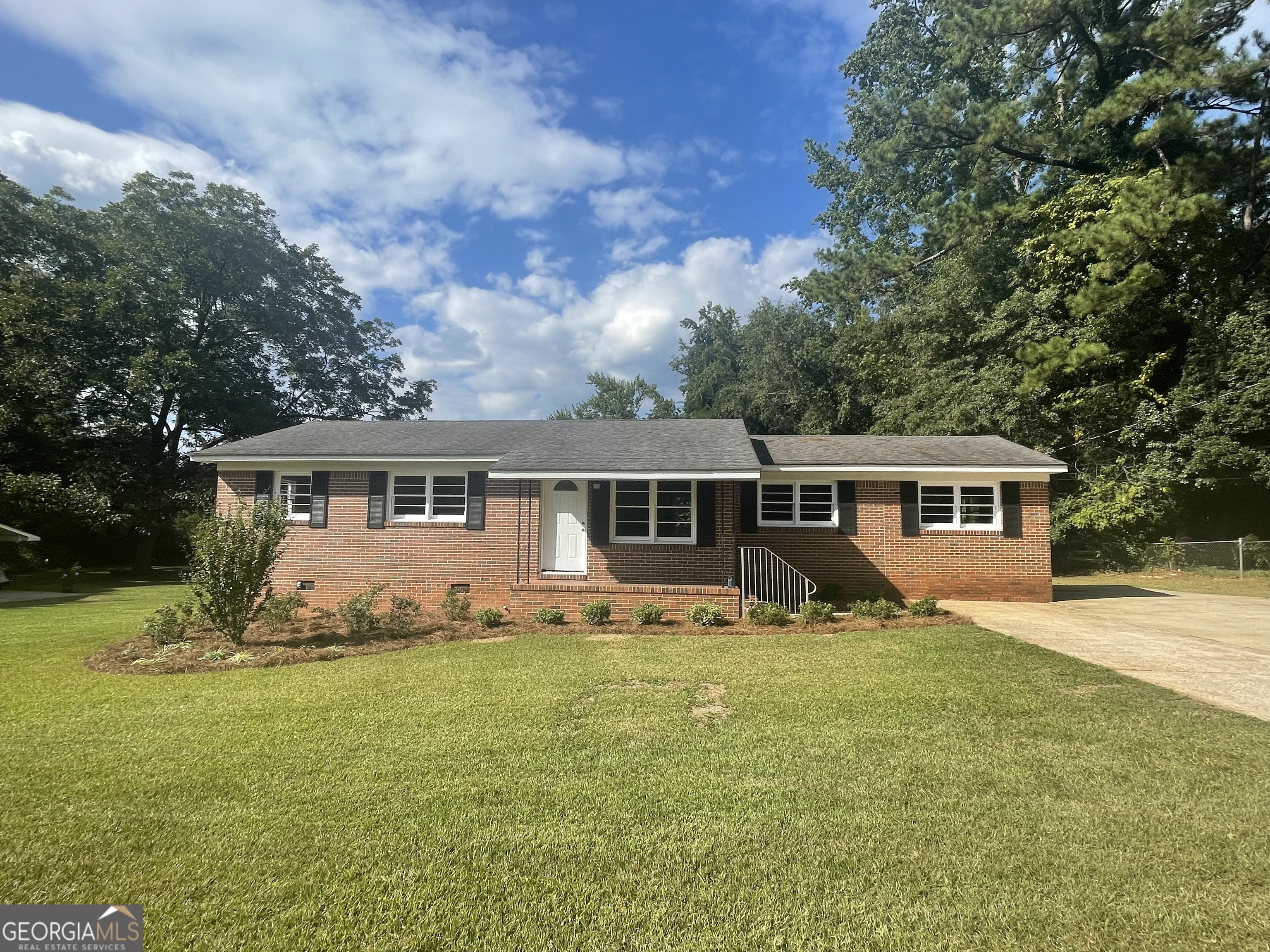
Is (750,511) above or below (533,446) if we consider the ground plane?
below

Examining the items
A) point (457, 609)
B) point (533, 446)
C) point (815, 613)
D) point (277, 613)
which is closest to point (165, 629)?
point (277, 613)

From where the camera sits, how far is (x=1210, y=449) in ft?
53.2

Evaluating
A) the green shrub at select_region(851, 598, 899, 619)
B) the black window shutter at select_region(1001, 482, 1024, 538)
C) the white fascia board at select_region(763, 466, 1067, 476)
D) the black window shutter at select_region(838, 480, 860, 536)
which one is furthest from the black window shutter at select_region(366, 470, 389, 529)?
the black window shutter at select_region(1001, 482, 1024, 538)

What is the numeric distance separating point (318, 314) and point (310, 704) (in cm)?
2899

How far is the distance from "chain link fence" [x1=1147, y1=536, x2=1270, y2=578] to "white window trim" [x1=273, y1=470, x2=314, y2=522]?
24.3 meters

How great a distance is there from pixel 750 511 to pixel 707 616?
4.16 m

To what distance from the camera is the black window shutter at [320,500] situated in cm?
1301

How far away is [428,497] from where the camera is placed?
1290cm

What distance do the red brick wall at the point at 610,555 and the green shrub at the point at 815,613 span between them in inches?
75.3

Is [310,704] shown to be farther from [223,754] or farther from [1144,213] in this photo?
[1144,213]

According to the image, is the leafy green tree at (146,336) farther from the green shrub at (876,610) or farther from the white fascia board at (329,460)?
the green shrub at (876,610)

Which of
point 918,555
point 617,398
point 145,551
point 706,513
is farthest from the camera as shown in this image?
point 617,398

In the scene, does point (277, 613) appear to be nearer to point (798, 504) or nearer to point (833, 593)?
point (798, 504)
